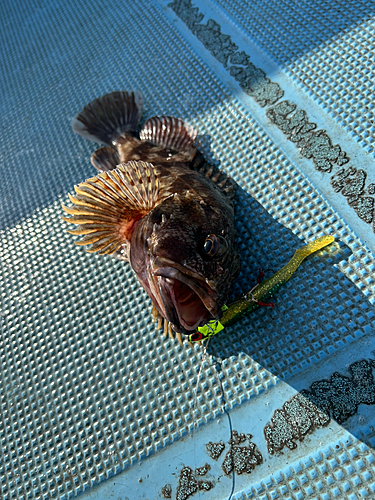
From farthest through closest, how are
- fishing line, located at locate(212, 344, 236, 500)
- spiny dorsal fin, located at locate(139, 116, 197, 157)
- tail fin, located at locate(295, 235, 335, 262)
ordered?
spiny dorsal fin, located at locate(139, 116, 197, 157)
tail fin, located at locate(295, 235, 335, 262)
fishing line, located at locate(212, 344, 236, 500)

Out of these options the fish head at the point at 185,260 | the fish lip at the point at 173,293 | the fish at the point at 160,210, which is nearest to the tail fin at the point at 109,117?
the fish at the point at 160,210

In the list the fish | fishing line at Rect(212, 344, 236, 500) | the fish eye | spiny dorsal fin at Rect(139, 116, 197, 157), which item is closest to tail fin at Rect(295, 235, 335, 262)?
the fish

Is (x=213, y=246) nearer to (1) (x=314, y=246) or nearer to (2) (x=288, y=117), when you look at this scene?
(1) (x=314, y=246)

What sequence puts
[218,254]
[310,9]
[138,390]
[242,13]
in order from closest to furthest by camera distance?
[218,254] → [138,390] → [310,9] → [242,13]

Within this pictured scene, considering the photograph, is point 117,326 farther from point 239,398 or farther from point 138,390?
point 239,398

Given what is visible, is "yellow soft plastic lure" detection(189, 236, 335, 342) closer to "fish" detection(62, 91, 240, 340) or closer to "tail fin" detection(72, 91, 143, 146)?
"fish" detection(62, 91, 240, 340)

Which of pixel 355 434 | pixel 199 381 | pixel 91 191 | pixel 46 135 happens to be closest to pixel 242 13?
pixel 46 135
